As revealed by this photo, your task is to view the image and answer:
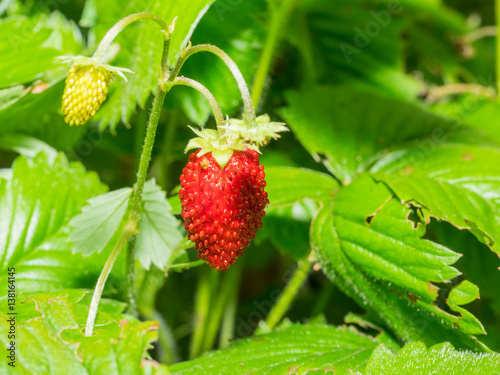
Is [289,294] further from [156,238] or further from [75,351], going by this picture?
[75,351]

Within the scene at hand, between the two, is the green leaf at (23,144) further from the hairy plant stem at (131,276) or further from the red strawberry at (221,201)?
the red strawberry at (221,201)

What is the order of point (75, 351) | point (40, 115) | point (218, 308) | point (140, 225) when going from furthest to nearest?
1. point (218, 308)
2. point (40, 115)
3. point (140, 225)
4. point (75, 351)

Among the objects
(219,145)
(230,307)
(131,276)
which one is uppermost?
(219,145)

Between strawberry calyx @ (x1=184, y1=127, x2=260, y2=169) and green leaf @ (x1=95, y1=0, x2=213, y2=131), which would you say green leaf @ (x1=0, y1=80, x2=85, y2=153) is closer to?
green leaf @ (x1=95, y1=0, x2=213, y2=131)

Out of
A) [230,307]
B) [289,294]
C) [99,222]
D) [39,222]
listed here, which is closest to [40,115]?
[39,222]

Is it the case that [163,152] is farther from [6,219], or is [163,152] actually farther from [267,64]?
[6,219]

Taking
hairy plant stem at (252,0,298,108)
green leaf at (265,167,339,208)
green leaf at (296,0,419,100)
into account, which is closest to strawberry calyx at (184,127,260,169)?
green leaf at (265,167,339,208)
